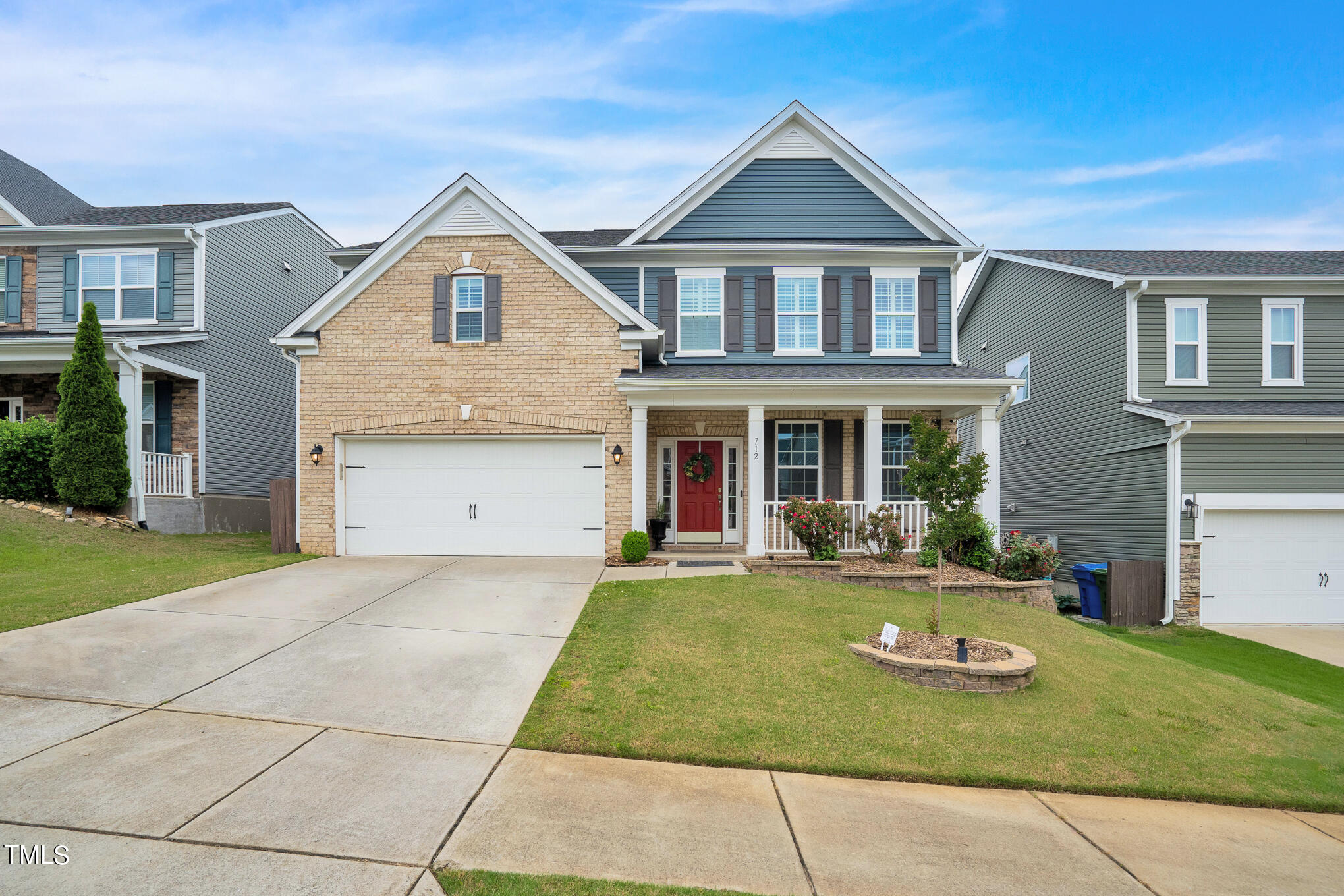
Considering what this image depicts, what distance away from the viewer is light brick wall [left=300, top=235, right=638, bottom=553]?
42.3 ft

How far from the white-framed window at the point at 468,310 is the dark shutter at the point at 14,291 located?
11.8m

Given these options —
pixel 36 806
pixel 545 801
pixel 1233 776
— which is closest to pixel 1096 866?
pixel 1233 776

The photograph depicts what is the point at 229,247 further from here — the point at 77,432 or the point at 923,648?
the point at 923,648

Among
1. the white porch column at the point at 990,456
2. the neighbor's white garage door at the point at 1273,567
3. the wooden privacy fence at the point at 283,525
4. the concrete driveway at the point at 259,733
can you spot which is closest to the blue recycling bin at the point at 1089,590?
the neighbor's white garage door at the point at 1273,567

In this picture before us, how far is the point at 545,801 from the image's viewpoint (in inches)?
172

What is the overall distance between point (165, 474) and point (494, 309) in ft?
28.7

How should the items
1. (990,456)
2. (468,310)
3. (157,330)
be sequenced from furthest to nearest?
(157,330) → (468,310) → (990,456)

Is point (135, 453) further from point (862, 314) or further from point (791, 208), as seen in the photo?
point (862, 314)

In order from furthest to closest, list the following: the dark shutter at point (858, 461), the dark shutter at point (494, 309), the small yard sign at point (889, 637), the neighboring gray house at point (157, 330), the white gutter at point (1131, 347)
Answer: the neighboring gray house at point (157, 330) → the dark shutter at point (858, 461) → the white gutter at point (1131, 347) → the dark shutter at point (494, 309) → the small yard sign at point (889, 637)

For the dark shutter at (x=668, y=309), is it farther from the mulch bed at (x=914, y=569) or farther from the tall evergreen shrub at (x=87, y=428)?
the tall evergreen shrub at (x=87, y=428)

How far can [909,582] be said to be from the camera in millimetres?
10930

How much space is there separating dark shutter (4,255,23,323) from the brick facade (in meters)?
0.04

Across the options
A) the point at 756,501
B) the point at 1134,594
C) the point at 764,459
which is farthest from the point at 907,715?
the point at 1134,594

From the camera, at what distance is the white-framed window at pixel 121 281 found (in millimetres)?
16312
